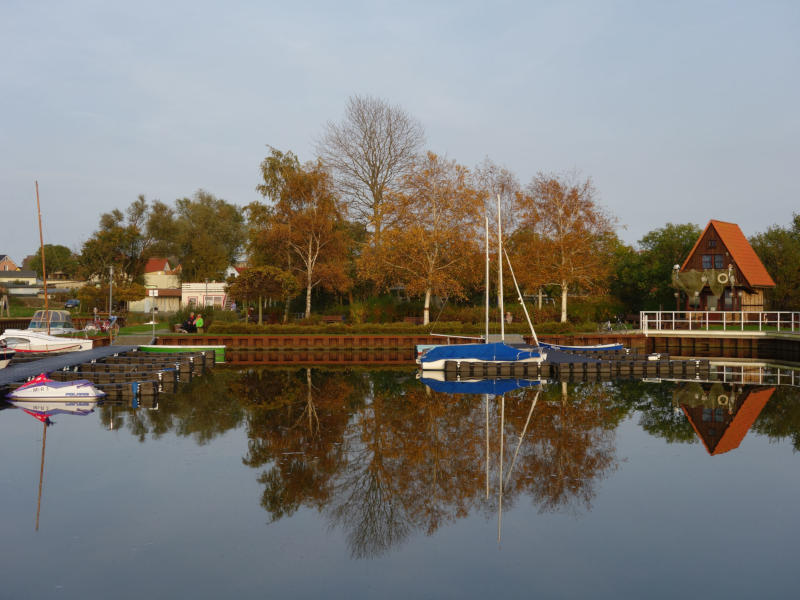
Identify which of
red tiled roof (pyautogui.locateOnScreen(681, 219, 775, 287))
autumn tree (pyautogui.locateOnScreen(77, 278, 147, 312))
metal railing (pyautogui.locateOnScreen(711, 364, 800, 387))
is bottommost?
metal railing (pyautogui.locateOnScreen(711, 364, 800, 387))

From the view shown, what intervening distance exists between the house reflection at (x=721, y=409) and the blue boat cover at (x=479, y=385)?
7.19 m

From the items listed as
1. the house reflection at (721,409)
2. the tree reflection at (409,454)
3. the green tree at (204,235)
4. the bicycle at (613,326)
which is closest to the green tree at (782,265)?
the bicycle at (613,326)

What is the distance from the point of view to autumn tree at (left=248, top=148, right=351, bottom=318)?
54844 mm

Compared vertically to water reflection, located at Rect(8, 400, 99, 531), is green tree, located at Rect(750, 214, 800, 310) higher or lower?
higher

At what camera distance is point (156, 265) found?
326 ft

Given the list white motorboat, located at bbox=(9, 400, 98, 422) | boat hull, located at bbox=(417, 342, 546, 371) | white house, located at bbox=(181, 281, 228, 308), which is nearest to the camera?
white motorboat, located at bbox=(9, 400, 98, 422)

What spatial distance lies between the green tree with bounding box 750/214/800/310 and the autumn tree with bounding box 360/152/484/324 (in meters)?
32.8

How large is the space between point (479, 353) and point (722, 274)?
32965 millimetres

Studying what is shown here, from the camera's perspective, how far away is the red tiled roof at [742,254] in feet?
Result: 193

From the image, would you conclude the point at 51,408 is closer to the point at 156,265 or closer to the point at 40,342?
the point at 40,342

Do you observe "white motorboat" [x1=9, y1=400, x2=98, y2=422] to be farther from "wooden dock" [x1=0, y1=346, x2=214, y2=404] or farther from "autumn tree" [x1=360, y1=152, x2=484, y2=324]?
"autumn tree" [x1=360, y1=152, x2=484, y2=324]

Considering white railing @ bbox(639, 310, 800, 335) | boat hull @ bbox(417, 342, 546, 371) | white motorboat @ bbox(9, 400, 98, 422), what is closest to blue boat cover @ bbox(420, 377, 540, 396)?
boat hull @ bbox(417, 342, 546, 371)

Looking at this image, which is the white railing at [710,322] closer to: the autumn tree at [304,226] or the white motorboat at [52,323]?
the autumn tree at [304,226]

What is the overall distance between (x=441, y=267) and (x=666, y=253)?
1151 inches
